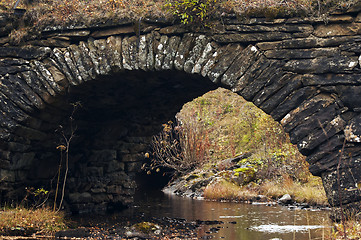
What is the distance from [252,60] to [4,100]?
150 inches

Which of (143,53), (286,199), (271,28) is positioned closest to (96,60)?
(143,53)

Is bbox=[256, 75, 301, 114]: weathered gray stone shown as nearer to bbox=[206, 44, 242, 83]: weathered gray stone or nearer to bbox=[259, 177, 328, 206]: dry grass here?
bbox=[206, 44, 242, 83]: weathered gray stone

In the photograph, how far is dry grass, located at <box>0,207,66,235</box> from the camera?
6922 mm

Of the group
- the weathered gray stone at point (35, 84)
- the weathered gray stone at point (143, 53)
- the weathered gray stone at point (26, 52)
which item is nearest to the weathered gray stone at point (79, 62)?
the weathered gray stone at point (26, 52)

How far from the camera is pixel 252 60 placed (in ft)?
20.6

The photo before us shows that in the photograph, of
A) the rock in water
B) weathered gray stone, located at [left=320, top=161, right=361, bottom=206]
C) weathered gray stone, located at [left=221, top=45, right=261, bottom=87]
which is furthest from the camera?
the rock in water

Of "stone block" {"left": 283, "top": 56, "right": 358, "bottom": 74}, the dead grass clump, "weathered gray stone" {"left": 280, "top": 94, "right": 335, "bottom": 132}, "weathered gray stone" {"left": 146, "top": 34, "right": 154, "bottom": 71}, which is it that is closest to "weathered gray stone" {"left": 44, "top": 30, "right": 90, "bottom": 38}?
"weathered gray stone" {"left": 146, "top": 34, "right": 154, "bottom": 71}

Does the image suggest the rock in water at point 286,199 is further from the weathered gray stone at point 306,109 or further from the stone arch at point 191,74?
the weathered gray stone at point 306,109

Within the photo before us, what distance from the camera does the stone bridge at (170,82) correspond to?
583 centimetres

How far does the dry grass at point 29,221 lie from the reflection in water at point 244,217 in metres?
2.34

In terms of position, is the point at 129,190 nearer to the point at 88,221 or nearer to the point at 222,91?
the point at 88,221

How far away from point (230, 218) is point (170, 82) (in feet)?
9.63

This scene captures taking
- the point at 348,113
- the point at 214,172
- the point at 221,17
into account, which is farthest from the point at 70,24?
the point at 214,172

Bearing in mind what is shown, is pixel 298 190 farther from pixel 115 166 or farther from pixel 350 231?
pixel 350 231
